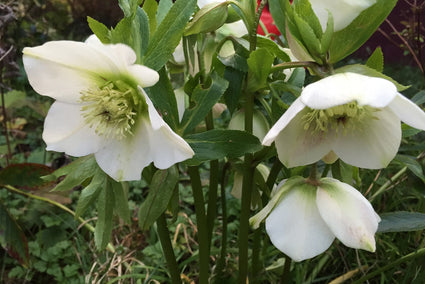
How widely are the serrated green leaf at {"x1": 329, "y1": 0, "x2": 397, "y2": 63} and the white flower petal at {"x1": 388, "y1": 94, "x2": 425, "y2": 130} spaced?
10 cm

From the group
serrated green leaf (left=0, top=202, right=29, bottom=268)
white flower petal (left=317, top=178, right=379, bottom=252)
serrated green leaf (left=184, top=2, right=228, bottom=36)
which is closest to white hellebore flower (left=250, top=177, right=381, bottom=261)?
white flower petal (left=317, top=178, right=379, bottom=252)

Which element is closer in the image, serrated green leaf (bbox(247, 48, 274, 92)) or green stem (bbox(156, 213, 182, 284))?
serrated green leaf (bbox(247, 48, 274, 92))

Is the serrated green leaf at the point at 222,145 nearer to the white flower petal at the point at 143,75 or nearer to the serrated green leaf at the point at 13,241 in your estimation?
the white flower petal at the point at 143,75

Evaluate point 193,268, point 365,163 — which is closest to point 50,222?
point 193,268

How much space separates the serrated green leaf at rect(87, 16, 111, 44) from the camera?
0.55 meters

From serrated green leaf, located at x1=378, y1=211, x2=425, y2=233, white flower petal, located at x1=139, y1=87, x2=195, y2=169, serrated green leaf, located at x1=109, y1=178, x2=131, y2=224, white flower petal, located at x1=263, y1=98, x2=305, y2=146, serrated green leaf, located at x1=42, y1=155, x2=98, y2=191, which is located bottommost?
serrated green leaf, located at x1=378, y1=211, x2=425, y2=233

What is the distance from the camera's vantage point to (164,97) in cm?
58

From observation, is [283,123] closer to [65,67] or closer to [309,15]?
[309,15]

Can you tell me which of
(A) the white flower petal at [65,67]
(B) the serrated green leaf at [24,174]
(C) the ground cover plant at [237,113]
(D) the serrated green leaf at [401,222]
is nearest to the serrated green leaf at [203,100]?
(C) the ground cover plant at [237,113]

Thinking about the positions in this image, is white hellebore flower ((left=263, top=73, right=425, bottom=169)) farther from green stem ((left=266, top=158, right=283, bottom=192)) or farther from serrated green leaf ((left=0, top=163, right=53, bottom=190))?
serrated green leaf ((left=0, top=163, right=53, bottom=190))

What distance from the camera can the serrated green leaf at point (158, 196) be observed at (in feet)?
1.89

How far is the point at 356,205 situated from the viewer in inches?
20.1

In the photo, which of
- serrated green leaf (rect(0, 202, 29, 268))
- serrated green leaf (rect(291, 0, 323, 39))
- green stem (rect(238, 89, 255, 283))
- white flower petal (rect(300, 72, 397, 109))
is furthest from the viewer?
serrated green leaf (rect(0, 202, 29, 268))

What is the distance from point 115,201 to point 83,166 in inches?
2.4
